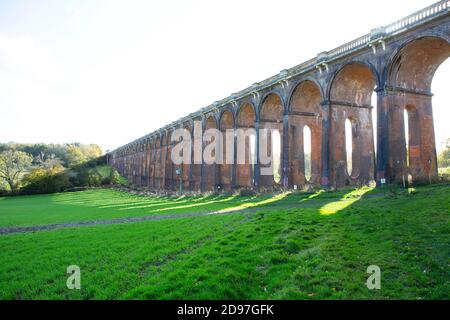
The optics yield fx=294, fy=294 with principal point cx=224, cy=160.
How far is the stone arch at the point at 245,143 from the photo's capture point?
35250 mm

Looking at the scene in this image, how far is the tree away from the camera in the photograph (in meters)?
55.8

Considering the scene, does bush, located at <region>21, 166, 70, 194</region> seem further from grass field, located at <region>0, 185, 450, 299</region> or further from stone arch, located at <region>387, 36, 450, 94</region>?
stone arch, located at <region>387, 36, 450, 94</region>

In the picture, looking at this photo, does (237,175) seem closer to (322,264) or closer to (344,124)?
(344,124)

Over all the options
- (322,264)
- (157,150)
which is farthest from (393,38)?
(157,150)

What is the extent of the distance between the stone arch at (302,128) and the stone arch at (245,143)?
759 cm

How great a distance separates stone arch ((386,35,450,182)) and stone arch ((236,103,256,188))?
1762 centimetres

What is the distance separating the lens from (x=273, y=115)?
Answer: 32312 millimetres

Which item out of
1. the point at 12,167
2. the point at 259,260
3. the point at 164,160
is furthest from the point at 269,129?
the point at 12,167

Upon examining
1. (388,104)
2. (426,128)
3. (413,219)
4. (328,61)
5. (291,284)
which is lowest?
(291,284)

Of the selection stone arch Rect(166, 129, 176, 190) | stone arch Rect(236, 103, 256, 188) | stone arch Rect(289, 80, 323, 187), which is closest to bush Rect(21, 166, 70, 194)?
stone arch Rect(166, 129, 176, 190)

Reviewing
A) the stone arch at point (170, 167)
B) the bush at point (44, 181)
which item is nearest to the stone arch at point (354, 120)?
the stone arch at point (170, 167)

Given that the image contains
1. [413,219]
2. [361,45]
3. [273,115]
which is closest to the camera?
[413,219]

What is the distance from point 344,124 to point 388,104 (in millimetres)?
5616

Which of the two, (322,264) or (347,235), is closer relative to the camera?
(322,264)
